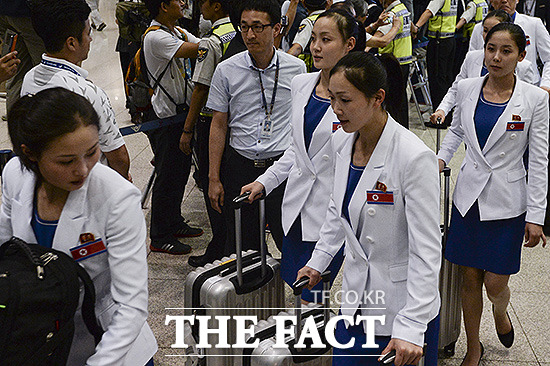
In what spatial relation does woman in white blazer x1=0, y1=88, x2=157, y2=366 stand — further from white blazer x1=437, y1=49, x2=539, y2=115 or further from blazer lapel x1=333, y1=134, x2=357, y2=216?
white blazer x1=437, y1=49, x2=539, y2=115

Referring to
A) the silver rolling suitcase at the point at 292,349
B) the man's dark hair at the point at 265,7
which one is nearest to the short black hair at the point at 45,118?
the silver rolling suitcase at the point at 292,349

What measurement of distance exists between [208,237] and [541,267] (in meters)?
2.35

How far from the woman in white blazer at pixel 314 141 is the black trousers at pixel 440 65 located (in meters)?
5.40

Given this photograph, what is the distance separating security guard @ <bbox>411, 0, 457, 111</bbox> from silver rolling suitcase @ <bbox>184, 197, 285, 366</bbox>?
5.24m

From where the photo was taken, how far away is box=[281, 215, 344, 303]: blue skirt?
2941mm

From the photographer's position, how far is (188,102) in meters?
4.53

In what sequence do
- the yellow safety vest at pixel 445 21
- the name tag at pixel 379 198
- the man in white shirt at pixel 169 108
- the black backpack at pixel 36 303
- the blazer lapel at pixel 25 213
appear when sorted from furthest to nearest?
the yellow safety vest at pixel 445 21 → the man in white shirt at pixel 169 108 → the name tag at pixel 379 198 → the blazer lapel at pixel 25 213 → the black backpack at pixel 36 303

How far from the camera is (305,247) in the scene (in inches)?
116

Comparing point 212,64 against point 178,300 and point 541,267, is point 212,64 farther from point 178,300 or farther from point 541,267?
point 541,267

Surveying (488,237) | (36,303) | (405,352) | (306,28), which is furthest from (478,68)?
(36,303)

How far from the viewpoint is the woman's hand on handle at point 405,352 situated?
77.4 inches

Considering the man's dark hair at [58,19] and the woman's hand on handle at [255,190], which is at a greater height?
the man's dark hair at [58,19]

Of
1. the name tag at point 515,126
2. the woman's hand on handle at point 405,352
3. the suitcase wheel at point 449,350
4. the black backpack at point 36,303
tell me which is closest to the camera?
the black backpack at point 36,303

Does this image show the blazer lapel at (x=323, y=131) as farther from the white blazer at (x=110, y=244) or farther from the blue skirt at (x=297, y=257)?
the white blazer at (x=110, y=244)
